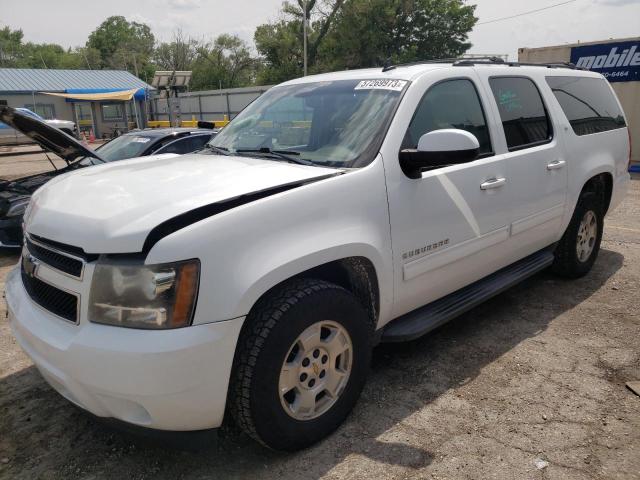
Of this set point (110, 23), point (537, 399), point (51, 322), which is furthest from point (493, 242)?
point (110, 23)

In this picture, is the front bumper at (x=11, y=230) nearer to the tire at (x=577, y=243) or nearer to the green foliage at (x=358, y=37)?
the tire at (x=577, y=243)

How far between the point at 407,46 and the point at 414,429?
47.9 meters

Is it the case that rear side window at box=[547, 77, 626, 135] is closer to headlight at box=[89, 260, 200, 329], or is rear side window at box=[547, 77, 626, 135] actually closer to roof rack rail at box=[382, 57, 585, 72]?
roof rack rail at box=[382, 57, 585, 72]

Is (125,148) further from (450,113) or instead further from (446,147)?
(446,147)

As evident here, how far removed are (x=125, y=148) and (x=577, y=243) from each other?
5.78m

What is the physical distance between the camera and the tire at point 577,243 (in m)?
4.55

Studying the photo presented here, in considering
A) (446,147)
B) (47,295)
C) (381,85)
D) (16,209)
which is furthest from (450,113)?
(16,209)

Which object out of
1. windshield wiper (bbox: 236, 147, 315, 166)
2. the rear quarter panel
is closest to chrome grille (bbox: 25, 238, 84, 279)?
windshield wiper (bbox: 236, 147, 315, 166)

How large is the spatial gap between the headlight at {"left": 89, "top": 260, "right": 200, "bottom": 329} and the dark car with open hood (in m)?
1.81

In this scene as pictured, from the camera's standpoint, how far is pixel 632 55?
459 inches

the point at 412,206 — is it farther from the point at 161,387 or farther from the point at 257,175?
the point at 161,387

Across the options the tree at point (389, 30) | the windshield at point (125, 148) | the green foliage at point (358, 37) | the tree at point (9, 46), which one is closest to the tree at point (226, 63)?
the green foliage at point (358, 37)

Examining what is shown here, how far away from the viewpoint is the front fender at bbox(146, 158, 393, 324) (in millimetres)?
2035

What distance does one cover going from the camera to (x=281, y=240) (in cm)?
226
